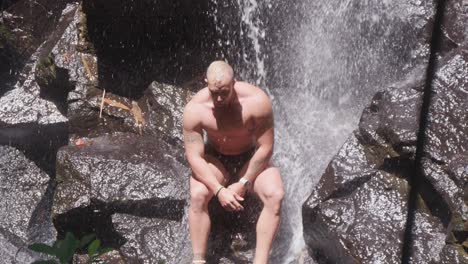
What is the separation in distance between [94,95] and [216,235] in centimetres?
253

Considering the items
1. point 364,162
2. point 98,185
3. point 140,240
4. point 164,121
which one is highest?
point 164,121

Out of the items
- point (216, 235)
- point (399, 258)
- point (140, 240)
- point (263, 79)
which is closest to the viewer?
point (399, 258)

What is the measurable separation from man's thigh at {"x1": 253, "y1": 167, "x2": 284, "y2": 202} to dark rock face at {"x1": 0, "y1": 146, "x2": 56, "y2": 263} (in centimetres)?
304

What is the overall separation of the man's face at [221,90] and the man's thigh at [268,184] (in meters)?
0.75

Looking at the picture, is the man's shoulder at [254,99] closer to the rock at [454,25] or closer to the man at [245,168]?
the man at [245,168]

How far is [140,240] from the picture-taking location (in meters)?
6.16

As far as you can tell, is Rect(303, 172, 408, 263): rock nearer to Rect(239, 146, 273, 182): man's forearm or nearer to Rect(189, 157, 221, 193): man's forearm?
Rect(239, 146, 273, 182): man's forearm

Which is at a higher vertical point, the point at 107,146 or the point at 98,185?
the point at 107,146

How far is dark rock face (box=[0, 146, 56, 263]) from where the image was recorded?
291 inches

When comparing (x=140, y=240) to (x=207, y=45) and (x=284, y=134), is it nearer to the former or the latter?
(x=284, y=134)

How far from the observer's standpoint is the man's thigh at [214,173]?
532 cm

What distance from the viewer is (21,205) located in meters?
7.70

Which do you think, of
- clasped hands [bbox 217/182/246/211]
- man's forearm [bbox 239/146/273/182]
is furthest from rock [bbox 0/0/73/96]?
clasped hands [bbox 217/182/246/211]

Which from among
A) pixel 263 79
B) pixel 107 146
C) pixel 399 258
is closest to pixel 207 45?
pixel 263 79
